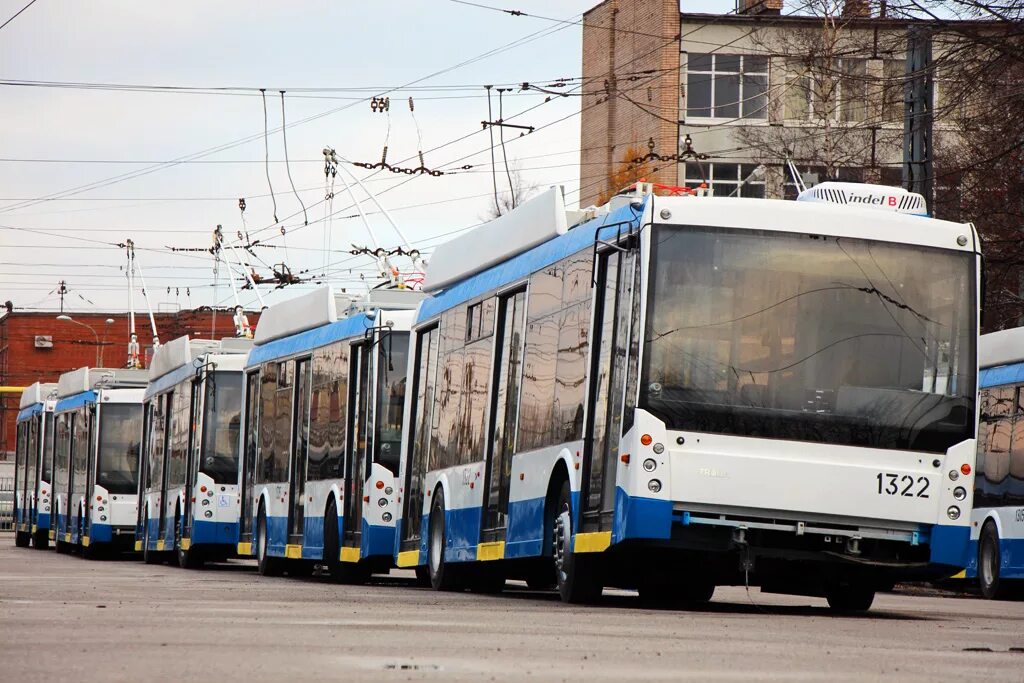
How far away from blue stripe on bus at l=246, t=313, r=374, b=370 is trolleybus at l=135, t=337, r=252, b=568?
88.3 inches

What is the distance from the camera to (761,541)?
14391 millimetres

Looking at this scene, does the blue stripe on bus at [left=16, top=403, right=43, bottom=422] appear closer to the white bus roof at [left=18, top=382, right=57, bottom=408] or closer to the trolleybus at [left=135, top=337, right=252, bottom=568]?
the white bus roof at [left=18, top=382, right=57, bottom=408]

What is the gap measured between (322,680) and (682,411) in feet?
21.9

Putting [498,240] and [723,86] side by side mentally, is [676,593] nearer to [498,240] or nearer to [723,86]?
[498,240]

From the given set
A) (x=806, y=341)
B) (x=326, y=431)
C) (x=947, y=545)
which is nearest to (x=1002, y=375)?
(x=326, y=431)

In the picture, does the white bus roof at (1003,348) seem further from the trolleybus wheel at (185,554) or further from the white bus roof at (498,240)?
the trolleybus wheel at (185,554)

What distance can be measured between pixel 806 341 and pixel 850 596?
2.55m

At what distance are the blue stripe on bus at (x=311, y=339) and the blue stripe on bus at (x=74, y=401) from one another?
1216cm

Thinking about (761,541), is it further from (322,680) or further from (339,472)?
Result: (339,472)

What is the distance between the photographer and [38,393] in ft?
165

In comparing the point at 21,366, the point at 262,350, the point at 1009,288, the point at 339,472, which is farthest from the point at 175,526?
the point at 21,366

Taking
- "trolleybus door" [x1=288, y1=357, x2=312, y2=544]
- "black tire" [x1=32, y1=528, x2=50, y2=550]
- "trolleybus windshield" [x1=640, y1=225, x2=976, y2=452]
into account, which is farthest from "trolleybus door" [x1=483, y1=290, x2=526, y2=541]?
"black tire" [x1=32, y1=528, x2=50, y2=550]

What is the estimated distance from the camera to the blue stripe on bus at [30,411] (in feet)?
161

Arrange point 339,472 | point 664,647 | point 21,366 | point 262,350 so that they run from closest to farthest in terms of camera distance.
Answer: point 664,647
point 339,472
point 262,350
point 21,366
